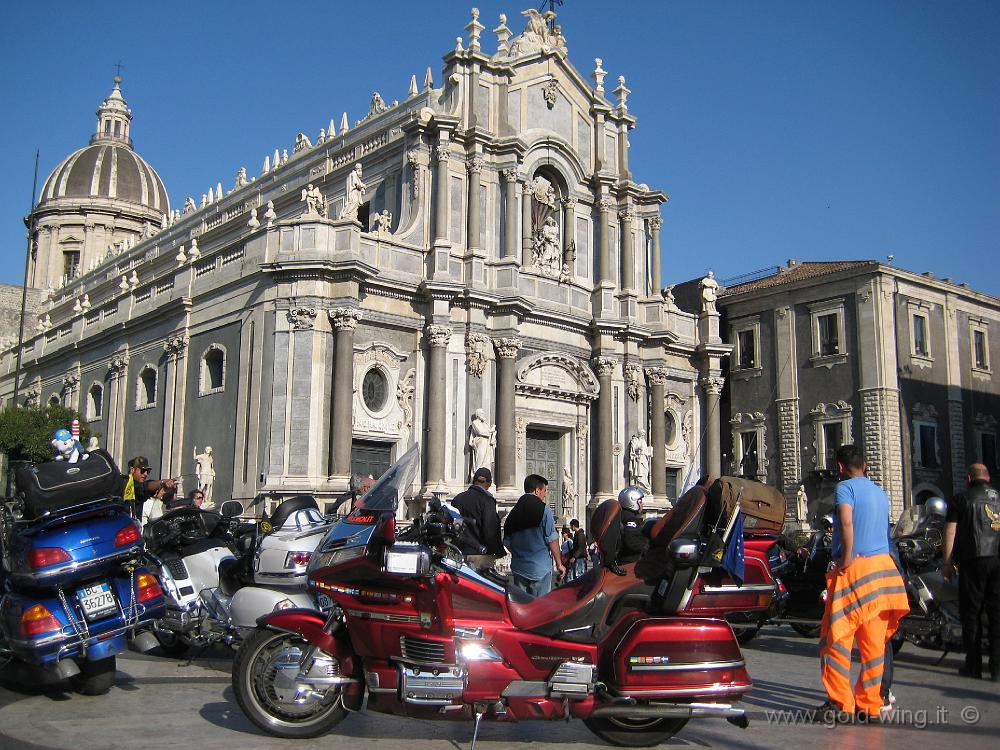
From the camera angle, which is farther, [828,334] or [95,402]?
[828,334]

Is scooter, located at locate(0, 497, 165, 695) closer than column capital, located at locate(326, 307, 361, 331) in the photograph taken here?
Yes

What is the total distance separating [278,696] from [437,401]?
57.7ft

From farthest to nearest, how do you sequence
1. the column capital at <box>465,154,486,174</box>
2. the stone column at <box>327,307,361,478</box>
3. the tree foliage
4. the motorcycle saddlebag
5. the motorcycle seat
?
the tree foliage → the column capital at <box>465,154,486,174</box> → the stone column at <box>327,307,361,478</box> → the motorcycle saddlebag → the motorcycle seat

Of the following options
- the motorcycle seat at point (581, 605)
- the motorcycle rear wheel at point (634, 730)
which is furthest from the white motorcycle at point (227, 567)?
the motorcycle rear wheel at point (634, 730)

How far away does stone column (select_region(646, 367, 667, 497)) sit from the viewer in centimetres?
2853

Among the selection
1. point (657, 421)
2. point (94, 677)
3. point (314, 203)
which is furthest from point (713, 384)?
point (94, 677)

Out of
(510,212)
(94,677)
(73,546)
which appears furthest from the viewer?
(510,212)

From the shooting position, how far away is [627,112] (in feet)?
97.6

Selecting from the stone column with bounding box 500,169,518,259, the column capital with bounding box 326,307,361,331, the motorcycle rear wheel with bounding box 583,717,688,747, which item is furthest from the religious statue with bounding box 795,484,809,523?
the motorcycle rear wheel with bounding box 583,717,688,747

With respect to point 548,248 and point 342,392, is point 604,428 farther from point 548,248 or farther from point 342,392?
point 342,392

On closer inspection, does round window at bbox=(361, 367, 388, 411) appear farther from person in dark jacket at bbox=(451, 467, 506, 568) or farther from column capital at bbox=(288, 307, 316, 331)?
person in dark jacket at bbox=(451, 467, 506, 568)

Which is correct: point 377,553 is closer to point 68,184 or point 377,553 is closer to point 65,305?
point 65,305

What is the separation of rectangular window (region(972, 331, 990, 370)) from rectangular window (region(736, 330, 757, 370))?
7998 millimetres

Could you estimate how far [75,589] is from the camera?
712cm
